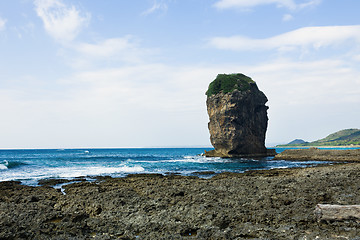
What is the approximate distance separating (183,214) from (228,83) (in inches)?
2214

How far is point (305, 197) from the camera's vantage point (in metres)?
Answer: 12.3

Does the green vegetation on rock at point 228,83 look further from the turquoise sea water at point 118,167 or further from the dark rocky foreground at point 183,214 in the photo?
the dark rocky foreground at point 183,214

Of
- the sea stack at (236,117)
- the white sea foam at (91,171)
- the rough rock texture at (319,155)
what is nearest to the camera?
the white sea foam at (91,171)

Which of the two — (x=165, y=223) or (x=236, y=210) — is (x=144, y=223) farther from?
(x=236, y=210)

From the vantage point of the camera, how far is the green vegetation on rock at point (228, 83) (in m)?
63.0

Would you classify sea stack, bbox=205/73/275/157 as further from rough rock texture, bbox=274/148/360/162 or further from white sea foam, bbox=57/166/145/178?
white sea foam, bbox=57/166/145/178

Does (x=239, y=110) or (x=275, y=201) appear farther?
(x=239, y=110)

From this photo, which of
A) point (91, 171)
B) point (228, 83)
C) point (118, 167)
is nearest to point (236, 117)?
point (228, 83)

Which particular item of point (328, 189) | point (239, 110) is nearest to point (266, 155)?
point (239, 110)

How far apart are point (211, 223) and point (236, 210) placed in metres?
1.62

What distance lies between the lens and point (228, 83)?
211 ft

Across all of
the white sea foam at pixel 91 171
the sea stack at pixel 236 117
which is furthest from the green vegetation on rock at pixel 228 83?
the white sea foam at pixel 91 171

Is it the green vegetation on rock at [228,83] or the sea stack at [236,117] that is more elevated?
the green vegetation on rock at [228,83]

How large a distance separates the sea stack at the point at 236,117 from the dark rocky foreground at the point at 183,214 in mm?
45843
